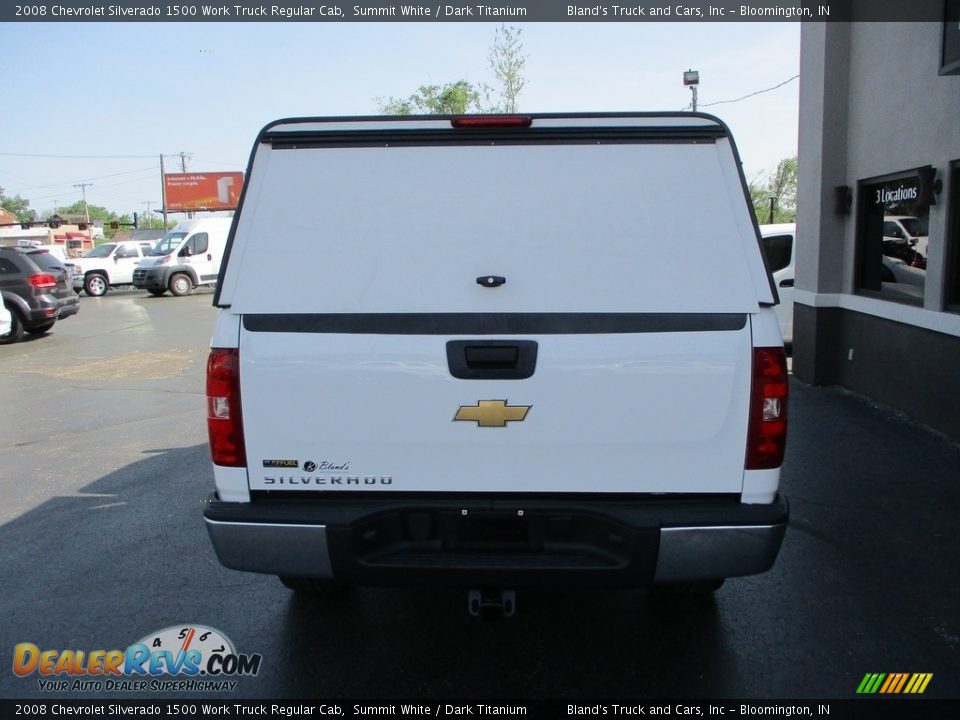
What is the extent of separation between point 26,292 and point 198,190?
1588 inches

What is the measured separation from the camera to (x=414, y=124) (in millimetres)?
2969

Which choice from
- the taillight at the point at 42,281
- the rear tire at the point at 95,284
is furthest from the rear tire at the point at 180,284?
the taillight at the point at 42,281

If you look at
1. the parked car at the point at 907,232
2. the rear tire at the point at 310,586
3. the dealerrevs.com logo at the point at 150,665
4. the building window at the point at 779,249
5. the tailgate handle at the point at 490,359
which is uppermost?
the parked car at the point at 907,232

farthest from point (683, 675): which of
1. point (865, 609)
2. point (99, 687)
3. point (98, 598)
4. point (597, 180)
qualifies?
point (98, 598)

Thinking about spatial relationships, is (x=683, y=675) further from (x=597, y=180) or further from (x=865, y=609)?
(x=597, y=180)

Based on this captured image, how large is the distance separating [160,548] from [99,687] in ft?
4.96

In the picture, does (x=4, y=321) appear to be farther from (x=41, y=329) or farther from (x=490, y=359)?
(x=490, y=359)

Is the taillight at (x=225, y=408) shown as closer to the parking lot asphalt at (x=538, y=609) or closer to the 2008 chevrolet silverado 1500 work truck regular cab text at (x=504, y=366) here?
the 2008 chevrolet silverado 1500 work truck regular cab text at (x=504, y=366)

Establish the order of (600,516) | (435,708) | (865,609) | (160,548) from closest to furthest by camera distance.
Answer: (600,516) → (435,708) → (865,609) → (160,548)

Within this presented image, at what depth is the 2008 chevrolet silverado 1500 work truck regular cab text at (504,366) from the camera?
2754 millimetres

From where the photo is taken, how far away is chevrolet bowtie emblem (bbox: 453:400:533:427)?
110 inches

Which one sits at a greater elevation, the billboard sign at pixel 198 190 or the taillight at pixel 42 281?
the billboard sign at pixel 198 190

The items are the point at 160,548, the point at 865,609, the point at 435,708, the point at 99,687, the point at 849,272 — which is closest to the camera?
the point at 435,708

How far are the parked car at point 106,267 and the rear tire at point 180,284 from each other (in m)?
2.82
